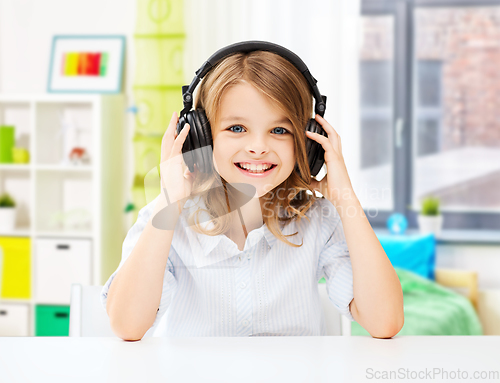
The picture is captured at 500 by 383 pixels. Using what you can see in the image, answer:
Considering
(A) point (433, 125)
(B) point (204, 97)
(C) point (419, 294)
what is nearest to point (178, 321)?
(B) point (204, 97)

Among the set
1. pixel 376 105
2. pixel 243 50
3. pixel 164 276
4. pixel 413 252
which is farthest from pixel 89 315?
pixel 376 105

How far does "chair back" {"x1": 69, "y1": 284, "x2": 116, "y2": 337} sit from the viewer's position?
0.82 metres

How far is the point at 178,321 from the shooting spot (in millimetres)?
838

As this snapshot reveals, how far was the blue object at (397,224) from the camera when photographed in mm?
2379

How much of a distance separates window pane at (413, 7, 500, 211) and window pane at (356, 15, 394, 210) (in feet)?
0.52

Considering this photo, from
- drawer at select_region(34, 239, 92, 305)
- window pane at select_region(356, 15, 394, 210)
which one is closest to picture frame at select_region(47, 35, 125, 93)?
drawer at select_region(34, 239, 92, 305)

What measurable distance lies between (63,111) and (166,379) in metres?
2.22

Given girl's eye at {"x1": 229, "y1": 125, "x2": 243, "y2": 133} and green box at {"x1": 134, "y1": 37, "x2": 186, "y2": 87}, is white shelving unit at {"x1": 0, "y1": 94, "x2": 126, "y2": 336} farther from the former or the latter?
girl's eye at {"x1": 229, "y1": 125, "x2": 243, "y2": 133}

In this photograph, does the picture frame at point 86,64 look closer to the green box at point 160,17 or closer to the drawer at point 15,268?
the green box at point 160,17

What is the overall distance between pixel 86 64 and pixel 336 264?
6.61ft

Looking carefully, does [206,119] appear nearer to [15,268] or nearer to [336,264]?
[336,264]

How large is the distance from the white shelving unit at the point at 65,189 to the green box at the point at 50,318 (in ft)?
0.11

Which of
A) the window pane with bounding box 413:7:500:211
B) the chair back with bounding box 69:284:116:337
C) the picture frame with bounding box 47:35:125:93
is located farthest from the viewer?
the window pane with bounding box 413:7:500:211

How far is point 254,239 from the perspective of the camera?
33.3 inches
